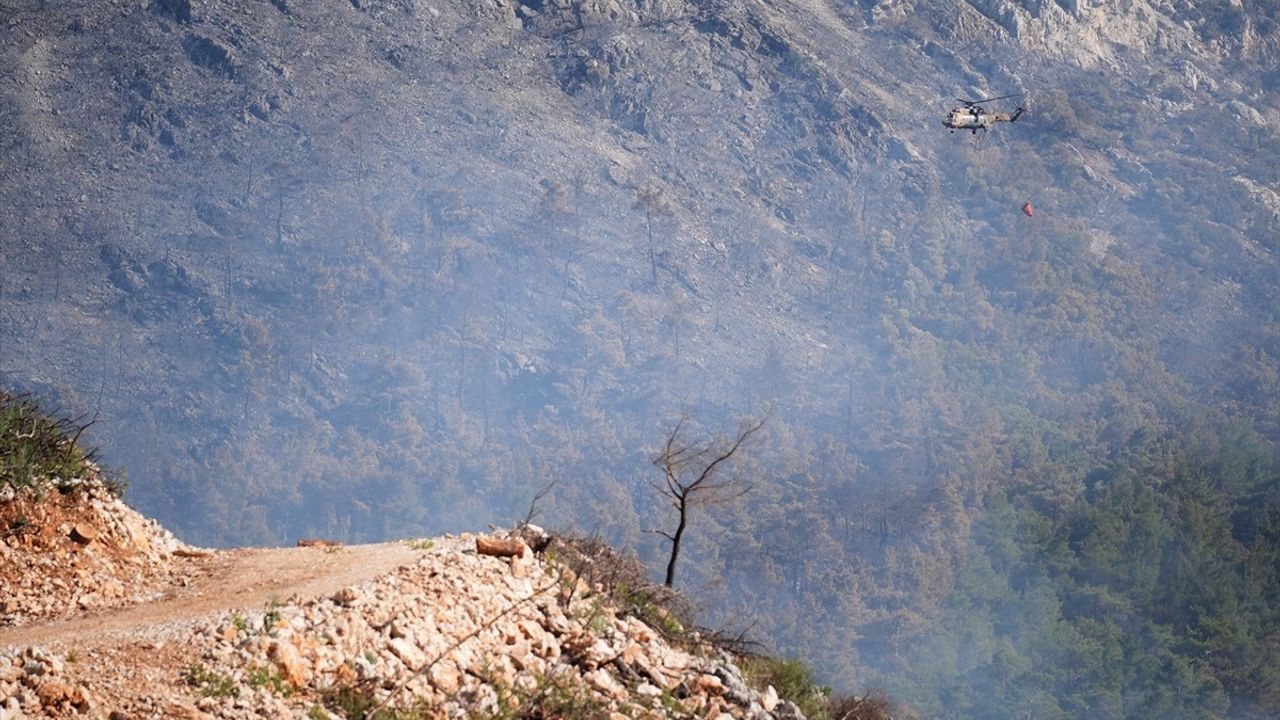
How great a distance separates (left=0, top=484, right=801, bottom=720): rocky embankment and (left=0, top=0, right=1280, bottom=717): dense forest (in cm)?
7479

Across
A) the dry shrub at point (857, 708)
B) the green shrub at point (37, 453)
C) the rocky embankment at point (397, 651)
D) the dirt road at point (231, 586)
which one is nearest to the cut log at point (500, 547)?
the rocky embankment at point (397, 651)

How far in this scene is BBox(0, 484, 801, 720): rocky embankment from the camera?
1279 cm

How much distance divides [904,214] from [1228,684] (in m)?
75.2

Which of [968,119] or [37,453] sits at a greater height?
[37,453]

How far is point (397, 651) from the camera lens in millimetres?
14578

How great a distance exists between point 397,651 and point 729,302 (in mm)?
122989

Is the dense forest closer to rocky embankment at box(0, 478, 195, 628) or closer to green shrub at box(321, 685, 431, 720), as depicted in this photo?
rocky embankment at box(0, 478, 195, 628)

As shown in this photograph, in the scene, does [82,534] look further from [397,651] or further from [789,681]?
[789,681]

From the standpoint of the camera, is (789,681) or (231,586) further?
(789,681)

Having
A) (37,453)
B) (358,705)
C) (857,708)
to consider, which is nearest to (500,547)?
(358,705)

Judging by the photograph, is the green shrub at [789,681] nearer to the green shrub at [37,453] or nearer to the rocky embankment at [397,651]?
the rocky embankment at [397,651]

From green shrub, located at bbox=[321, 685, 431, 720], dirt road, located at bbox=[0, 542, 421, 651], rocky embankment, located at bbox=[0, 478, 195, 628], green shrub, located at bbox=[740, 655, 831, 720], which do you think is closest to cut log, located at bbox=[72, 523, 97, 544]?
rocky embankment, located at bbox=[0, 478, 195, 628]

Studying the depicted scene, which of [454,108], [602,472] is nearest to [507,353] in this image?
[602,472]

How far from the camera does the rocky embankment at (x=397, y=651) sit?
12789mm
